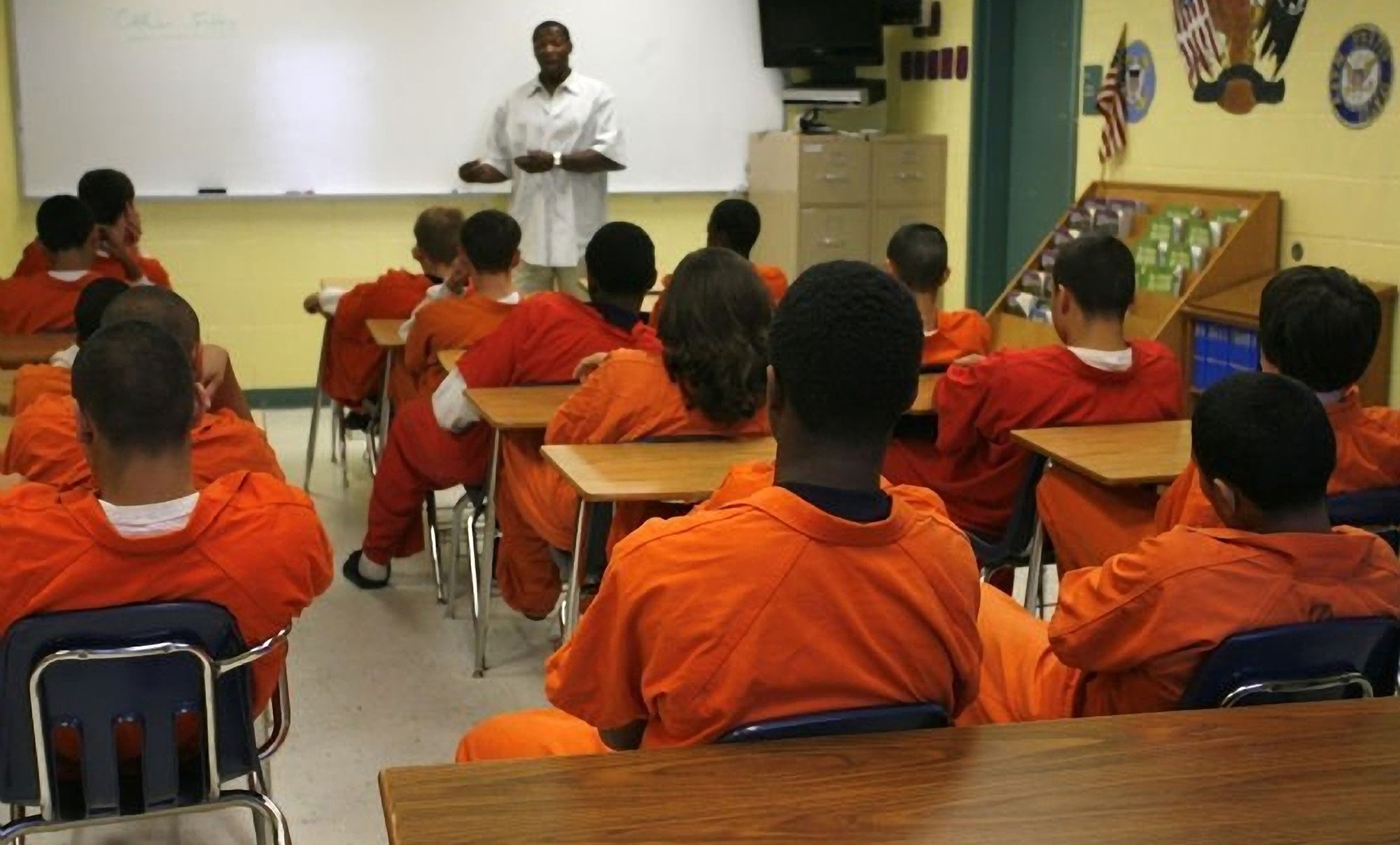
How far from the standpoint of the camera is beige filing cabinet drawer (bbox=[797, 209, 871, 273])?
7836 millimetres

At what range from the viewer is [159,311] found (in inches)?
122

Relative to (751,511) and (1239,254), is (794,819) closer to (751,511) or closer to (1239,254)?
(751,511)

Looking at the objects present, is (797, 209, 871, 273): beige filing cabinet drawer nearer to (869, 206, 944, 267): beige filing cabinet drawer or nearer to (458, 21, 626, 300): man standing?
(869, 206, 944, 267): beige filing cabinet drawer

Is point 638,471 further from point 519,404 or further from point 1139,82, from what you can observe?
point 1139,82

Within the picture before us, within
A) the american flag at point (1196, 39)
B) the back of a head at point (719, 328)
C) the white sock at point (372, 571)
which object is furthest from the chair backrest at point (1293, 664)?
the american flag at point (1196, 39)

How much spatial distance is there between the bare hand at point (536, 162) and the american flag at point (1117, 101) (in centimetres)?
248

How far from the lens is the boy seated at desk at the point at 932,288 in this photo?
4410 mm

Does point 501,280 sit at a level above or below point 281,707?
above

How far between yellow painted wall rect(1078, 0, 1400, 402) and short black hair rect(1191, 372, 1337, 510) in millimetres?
3179

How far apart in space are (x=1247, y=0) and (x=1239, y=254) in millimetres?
922

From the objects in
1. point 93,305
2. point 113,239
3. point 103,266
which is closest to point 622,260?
point 93,305

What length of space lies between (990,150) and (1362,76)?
265cm

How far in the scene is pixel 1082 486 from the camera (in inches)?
134

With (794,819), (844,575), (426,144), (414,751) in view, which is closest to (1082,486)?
(414,751)
